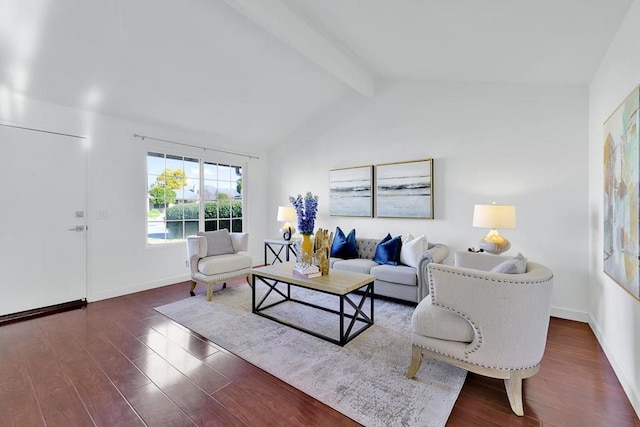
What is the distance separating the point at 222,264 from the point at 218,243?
46 cm

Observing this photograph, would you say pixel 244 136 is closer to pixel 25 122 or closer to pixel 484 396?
pixel 25 122

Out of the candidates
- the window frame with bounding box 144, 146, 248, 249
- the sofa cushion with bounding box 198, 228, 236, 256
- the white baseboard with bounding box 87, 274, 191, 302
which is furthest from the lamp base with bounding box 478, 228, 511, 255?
the window frame with bounding box 144, 146, 248, 249

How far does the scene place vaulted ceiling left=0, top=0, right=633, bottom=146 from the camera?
2.26 m

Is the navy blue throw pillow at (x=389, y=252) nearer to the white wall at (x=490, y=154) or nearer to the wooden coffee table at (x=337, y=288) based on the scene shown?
the white wall at (x=490, y=154)

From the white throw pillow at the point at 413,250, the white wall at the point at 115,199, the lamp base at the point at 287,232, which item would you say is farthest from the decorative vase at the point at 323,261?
the white wall at the point at 115,199

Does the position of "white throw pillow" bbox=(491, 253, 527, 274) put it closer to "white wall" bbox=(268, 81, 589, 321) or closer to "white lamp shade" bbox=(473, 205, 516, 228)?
"white lamp shade" bbox=(473, 205, 516, 228)

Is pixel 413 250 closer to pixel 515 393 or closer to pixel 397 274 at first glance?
pixel 397 274

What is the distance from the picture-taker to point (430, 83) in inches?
158

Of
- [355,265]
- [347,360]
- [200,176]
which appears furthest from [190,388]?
[200,176]

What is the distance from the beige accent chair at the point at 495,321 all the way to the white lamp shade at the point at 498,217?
1.20m

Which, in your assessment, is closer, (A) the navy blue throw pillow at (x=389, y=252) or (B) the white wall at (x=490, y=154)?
(B) the white wall at (x=490, y=154)

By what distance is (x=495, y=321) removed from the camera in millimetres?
1689

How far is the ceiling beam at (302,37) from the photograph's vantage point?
2.57 m

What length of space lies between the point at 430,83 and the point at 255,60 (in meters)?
2.32
